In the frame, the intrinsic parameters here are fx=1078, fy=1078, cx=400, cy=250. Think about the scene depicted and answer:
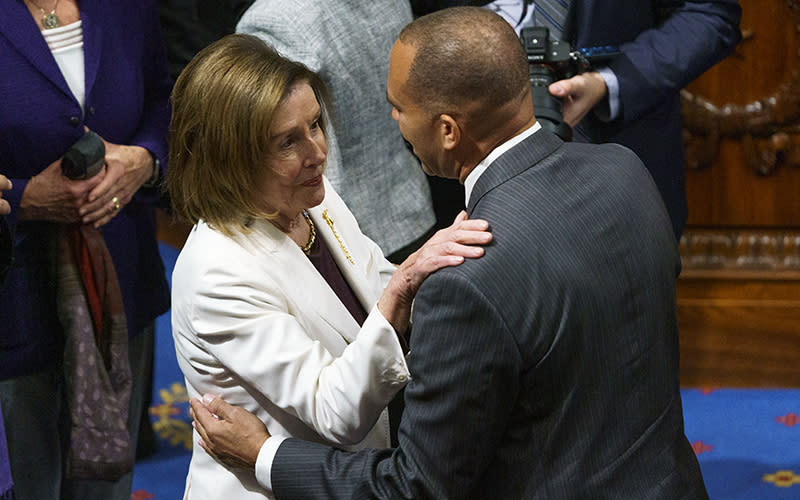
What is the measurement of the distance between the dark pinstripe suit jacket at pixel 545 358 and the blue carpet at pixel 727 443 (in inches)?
67.0

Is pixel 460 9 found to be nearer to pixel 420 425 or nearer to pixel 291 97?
pixel 291 97

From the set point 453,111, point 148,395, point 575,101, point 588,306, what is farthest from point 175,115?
point 148,395


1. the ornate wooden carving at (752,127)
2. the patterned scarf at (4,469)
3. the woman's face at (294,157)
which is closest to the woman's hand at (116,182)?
the patterned scarf at (4,469)

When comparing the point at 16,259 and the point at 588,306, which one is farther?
the point at 16,259

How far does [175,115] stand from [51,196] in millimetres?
656

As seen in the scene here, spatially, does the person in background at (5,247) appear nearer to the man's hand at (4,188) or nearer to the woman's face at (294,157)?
the man's hand at (4,188)

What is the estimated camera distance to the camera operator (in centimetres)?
246

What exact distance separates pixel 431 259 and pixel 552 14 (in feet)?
3.67

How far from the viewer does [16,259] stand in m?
2.35

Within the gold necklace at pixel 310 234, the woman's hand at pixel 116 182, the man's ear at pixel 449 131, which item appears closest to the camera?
the man's ear at pixel 449 131

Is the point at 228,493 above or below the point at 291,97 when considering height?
below

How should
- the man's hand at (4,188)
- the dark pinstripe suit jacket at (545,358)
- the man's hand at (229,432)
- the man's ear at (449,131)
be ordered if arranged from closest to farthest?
the dark pinstripe suit jacket at (545,358)
the man's ear at (449,131)
the man's hand at (229,432)
the man's hand at (4,188)

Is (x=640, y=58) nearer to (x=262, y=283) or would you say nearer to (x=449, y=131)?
(x=449, y=131)

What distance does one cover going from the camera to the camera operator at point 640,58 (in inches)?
97.0
